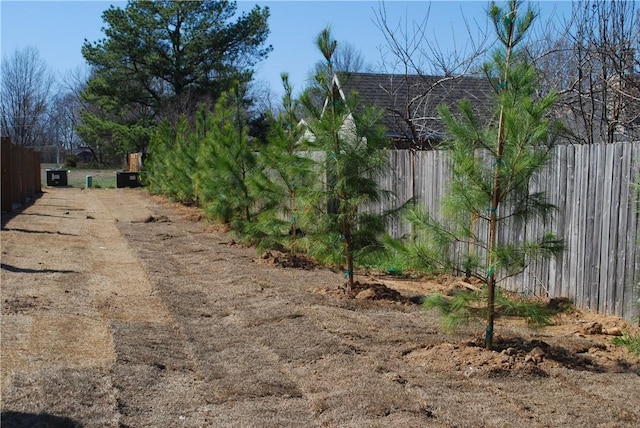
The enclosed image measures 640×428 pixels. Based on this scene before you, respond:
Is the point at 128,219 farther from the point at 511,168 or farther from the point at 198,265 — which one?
the point at 511,168

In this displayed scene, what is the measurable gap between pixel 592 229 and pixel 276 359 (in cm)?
367

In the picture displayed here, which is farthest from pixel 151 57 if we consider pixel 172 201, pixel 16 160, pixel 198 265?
pixel 198 265

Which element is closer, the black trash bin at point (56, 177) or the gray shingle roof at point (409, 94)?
the gray shingle roof at point (409, 94)

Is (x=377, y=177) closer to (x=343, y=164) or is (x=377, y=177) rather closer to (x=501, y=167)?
(x=343, y=164)

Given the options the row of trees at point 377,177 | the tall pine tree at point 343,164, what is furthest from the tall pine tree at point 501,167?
the tall pine tree at point 343,164

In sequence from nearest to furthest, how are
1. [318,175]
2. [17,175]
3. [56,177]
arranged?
[318,175]
[17,175]
[56,177]

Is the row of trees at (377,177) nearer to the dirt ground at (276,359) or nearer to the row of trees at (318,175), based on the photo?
the row of trees at (318,175)

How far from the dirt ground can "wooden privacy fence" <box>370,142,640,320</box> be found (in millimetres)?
347

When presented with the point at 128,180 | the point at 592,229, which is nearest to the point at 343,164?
the point at 592,229

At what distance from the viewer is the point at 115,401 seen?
15.0ft

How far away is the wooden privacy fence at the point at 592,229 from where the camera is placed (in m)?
6.68

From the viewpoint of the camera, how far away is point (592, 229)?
725 cm

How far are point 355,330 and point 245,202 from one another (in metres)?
6.65

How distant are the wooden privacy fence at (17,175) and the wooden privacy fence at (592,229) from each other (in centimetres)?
1371
